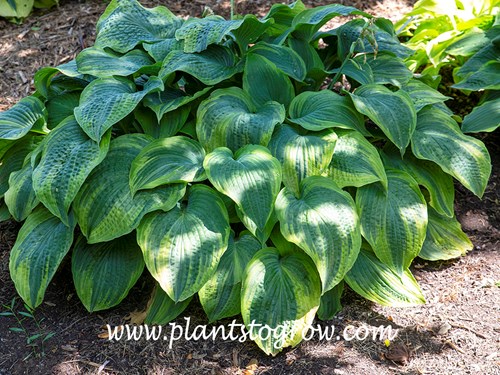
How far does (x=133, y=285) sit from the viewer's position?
2.98m

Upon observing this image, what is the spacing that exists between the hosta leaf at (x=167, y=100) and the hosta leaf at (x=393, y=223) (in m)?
0.93

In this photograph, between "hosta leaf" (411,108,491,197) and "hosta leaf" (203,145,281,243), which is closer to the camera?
"hosta leaf" (203,145,281,243)

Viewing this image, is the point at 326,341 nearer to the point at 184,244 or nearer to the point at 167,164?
the point at 184,244

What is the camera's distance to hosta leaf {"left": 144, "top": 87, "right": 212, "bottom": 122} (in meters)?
3.09

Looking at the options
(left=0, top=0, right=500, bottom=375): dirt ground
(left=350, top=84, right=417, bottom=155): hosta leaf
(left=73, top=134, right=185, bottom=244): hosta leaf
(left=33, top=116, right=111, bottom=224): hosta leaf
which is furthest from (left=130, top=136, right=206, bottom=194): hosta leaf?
(left=350, top=84, right=417, bottom=155): hosta leaf

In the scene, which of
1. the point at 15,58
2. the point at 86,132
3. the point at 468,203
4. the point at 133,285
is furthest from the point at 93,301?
the point at 15,58

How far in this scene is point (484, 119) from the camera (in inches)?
140

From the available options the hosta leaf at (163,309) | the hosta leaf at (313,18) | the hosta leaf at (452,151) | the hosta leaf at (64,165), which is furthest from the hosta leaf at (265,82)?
the hosta leaf at (163,309)

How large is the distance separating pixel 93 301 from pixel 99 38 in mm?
1473

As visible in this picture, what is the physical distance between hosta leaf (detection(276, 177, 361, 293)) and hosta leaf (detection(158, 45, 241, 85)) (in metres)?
0.76

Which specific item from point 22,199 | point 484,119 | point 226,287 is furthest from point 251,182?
point 484,119

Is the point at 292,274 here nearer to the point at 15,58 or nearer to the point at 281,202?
the point at 281,202

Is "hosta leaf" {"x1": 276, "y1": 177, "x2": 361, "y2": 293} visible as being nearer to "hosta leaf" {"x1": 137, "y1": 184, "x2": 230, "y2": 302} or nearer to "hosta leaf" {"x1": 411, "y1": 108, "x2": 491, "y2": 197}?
"hosta leaf" {"x1": 137, "y1": 184, "x2": 230, "y2": 302}

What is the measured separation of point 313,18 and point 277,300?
158 cm
